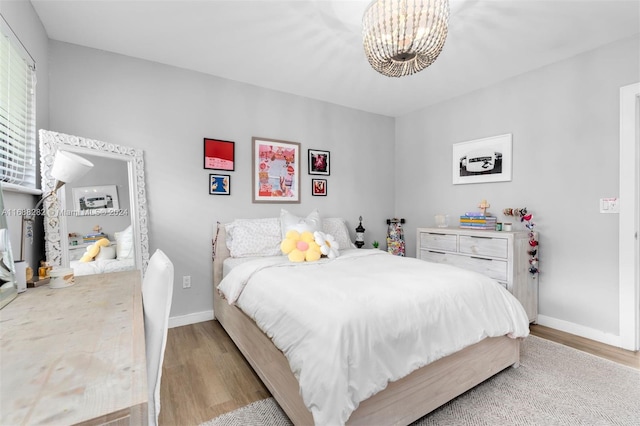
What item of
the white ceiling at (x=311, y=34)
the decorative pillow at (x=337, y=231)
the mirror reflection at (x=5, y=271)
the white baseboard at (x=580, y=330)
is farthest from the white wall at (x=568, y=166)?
the mirror reflection at (x=5, y=271)

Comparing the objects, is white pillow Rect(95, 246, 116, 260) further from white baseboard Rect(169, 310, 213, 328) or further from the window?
white baseboard Rect(169, 310, 213, 328)

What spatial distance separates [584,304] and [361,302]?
2.46 m

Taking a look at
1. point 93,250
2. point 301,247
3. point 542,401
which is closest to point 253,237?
point 301,247

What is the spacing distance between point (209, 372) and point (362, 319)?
135 centimetres

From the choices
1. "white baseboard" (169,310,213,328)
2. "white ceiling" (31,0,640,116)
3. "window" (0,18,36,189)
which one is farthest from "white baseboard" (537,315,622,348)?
"window" (0,18,36,189)

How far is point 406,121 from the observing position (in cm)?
420

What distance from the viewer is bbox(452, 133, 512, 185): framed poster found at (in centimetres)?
311

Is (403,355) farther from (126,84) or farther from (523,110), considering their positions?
(126,84)

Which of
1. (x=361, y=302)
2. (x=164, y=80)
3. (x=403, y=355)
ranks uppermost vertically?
(x=164, y=80)

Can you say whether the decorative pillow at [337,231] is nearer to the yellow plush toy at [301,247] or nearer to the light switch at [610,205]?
the yellow plush toy at [301,247]

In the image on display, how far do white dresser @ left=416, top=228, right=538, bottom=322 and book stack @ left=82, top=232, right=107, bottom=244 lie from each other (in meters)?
3.19

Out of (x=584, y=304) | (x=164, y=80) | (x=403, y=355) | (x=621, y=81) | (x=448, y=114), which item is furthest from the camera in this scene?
(x=448, y=114)

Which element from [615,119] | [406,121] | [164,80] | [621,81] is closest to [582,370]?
[615,119]

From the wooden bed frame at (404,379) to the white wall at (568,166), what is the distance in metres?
1.17
